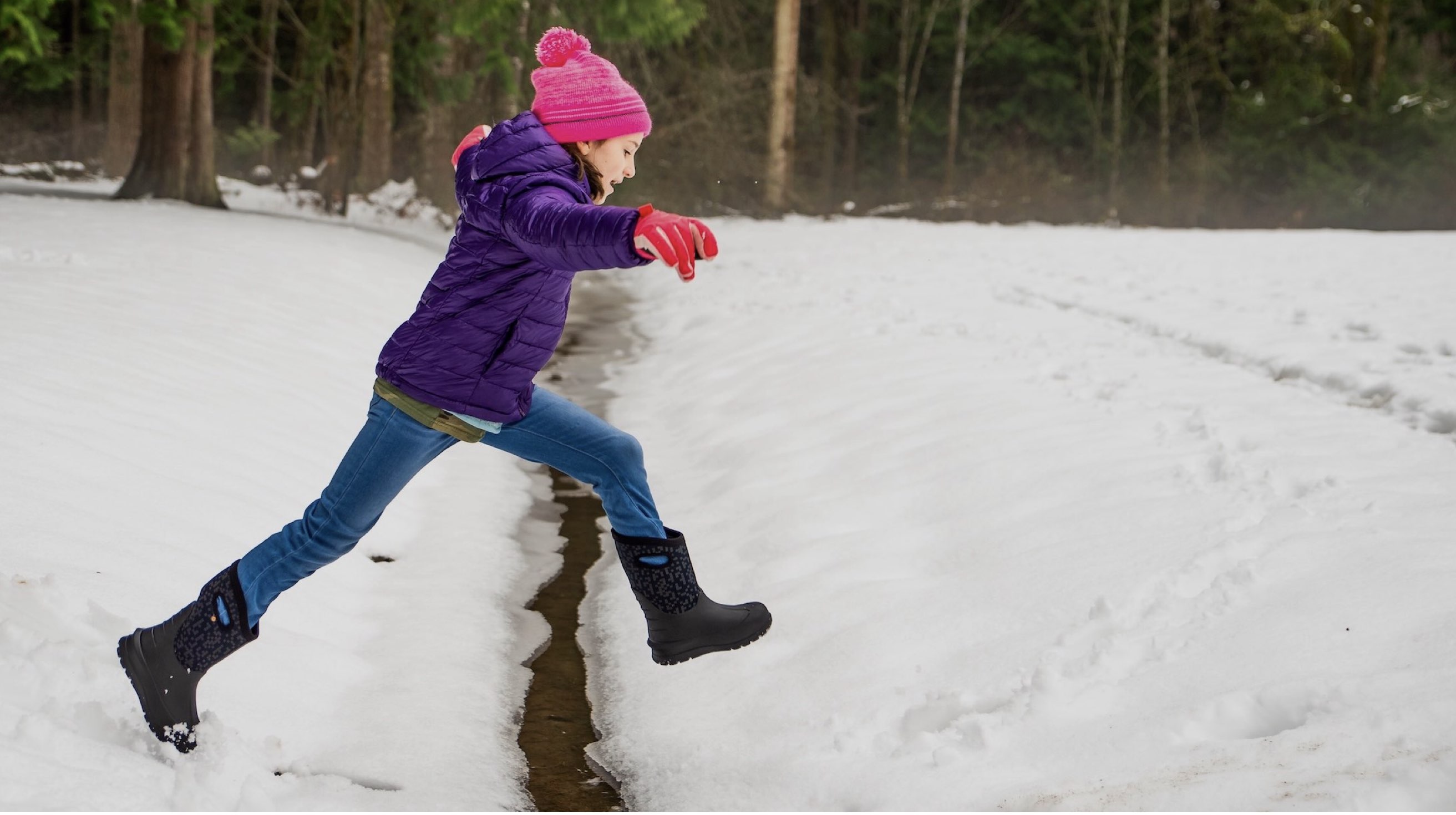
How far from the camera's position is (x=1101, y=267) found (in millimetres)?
12570

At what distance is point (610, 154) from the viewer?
2852 mm

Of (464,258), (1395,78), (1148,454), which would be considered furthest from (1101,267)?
(1395,78)

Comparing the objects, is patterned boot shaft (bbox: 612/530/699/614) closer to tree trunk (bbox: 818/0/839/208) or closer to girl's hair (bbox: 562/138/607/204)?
girl's hair (bbox: 562/138/607/204)

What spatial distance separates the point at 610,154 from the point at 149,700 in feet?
5.29

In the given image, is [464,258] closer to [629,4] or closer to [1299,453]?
[1299,453]

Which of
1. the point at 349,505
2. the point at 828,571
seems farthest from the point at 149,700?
the point at 828,571

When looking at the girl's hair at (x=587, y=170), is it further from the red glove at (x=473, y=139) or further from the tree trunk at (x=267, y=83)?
the tree trunk at (x=267, y=83)

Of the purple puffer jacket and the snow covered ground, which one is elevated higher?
the purple puffer jacket

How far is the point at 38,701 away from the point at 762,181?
20359 millimetres

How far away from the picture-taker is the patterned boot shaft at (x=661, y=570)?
318 cm

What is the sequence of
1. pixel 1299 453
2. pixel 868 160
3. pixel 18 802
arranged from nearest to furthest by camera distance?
pixel 18 802
pixel 1299 453
pixel 868 160

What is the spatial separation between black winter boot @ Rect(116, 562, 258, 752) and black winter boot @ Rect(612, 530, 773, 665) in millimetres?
908

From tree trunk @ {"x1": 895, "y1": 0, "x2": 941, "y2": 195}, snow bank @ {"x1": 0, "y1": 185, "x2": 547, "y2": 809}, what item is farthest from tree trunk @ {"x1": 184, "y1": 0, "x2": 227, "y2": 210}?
tree trunk @ {"x1": 895, "y1": 0, "x2": 941, "y2": 195}

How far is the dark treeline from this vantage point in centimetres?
1689
